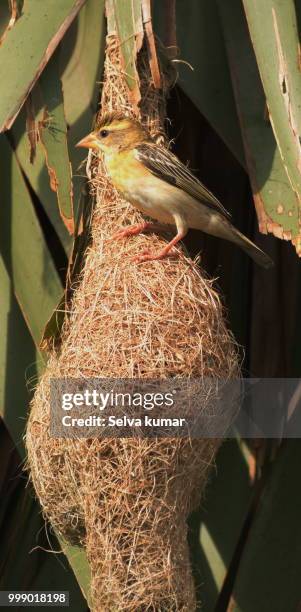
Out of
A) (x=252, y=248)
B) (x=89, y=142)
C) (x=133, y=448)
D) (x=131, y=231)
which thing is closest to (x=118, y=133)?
(x=89, y=142)

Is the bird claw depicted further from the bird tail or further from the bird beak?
the bird tail

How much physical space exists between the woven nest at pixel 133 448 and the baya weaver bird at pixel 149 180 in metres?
0.12

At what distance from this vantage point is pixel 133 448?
4.52m

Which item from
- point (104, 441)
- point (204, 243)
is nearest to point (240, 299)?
point (204, 243)

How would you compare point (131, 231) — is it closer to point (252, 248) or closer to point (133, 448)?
point (252, 248)

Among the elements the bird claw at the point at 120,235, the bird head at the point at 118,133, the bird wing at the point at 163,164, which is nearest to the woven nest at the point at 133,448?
the bird claw at the point at 120,235

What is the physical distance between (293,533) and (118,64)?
2351 mm

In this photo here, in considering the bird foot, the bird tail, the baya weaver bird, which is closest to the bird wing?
the baya weaver bird

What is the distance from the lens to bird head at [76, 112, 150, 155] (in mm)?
4934

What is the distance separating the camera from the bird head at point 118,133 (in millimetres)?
4934

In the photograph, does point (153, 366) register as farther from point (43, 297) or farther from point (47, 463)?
point (43, 297)

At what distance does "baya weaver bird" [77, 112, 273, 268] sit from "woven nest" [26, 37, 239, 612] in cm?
12

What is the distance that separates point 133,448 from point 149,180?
3.55 ft

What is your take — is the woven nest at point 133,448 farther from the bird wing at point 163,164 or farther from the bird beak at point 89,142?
the bird beak at point 89,142
